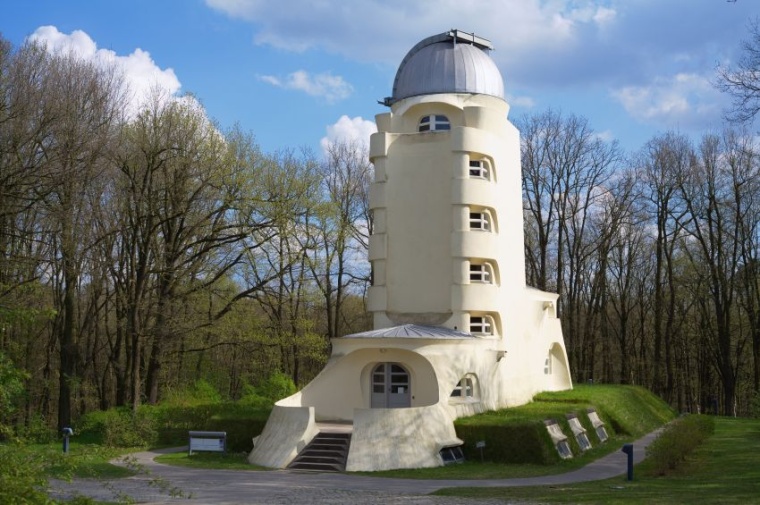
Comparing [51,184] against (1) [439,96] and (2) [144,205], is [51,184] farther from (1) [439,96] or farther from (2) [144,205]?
(1) [439,96]

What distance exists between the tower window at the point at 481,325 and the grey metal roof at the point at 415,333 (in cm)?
145

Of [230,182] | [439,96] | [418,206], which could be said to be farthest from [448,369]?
[230,182]

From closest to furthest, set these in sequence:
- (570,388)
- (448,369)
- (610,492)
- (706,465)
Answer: (610,492) → (706,465) → (448,369) → (570,388)

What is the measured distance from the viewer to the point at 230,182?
3011 cm

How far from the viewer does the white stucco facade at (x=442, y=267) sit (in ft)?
77.8

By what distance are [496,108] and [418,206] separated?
4921 mm

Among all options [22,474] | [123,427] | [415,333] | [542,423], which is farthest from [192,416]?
[22,474]

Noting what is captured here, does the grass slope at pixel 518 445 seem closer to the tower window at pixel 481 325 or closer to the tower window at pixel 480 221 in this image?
the tower window at pixel 481 325

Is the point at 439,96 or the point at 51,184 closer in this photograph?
the point at 51,184

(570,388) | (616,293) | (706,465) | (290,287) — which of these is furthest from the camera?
(616,293)

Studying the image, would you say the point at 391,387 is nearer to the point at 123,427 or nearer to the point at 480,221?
the point at 480,221

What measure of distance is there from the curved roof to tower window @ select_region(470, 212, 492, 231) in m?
4.51

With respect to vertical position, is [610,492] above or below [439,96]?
below

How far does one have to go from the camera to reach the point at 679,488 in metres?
14.9
